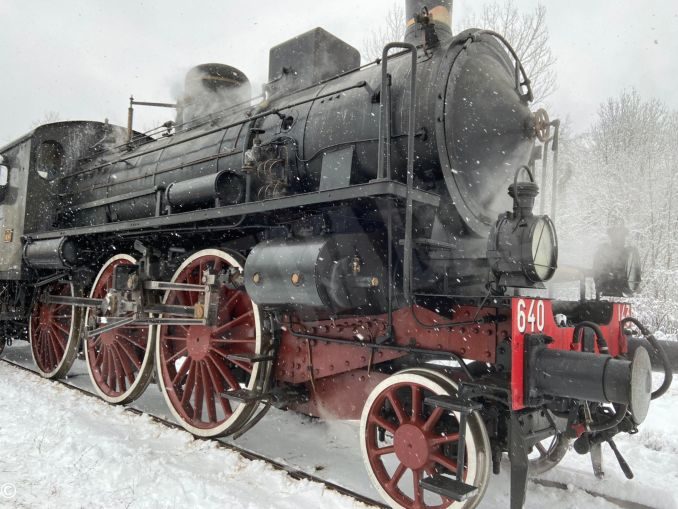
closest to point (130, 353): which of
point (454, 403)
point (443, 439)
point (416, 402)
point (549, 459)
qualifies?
point (416, 402)

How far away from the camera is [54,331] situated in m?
6.68

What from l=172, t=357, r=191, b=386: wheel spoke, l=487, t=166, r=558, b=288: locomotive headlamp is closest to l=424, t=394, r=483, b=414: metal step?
l=487, t=166, r=558, b=288: locomotive headlamp

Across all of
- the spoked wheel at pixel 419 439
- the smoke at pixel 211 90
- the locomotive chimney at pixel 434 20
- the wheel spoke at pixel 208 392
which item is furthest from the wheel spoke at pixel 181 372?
the smoke at pixel 211 90

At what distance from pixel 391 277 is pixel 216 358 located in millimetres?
1863

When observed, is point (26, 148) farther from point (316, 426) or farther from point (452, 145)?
point (452, 145)

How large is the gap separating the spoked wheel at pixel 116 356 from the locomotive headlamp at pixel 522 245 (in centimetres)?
351

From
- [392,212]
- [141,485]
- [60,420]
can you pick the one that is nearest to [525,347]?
[392,212]

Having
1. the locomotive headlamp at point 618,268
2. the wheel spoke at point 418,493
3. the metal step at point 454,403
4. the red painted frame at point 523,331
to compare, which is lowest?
the wheel spoke at point 418,493

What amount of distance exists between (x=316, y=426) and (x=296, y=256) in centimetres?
208

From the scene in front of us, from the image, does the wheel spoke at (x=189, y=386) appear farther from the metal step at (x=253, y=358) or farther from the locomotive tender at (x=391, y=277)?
the metal step at (x=253, y=358)

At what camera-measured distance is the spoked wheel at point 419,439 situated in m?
2.64

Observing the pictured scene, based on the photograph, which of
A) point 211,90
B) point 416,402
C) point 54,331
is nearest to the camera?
point 416,402

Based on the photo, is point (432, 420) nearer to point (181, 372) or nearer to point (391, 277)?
point (391, 277)

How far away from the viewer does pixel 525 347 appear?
2553mm
